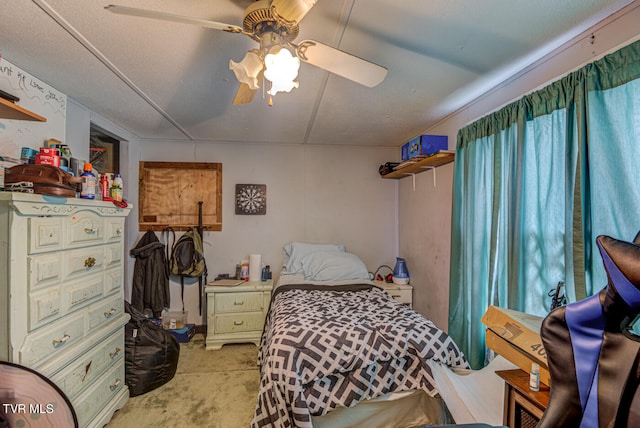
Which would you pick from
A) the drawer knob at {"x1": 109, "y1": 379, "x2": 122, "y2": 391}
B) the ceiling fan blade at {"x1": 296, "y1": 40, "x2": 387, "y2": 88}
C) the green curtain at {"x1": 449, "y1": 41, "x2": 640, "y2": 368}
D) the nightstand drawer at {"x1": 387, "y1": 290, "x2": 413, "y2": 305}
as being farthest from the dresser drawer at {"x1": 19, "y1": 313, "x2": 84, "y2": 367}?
the nightstand drawer at {"x1": 387, "y1": 290, "x2": 413, "y2": 305}

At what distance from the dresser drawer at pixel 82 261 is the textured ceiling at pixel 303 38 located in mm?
1142

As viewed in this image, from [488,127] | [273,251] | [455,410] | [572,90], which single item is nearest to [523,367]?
[455,410]

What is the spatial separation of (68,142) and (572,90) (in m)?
3.32

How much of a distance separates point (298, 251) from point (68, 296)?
2.12 meters

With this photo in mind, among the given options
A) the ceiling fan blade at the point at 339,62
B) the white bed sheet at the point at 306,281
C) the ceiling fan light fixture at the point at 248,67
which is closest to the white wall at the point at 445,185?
the white bed sheet at the point at 306,281

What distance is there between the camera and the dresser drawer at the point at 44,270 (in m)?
1.38

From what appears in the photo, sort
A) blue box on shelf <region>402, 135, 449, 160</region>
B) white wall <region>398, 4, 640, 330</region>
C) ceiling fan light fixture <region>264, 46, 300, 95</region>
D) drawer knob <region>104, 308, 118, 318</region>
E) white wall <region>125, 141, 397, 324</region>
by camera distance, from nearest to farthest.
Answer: ceiling fan light fixture <region>264, 46, 300, 95</region> < white wall <region>398, 4, 640, 330</region> < drawer knob <region>104, 308, 118, 318</region> < blue box on shelf <region>402, 135, 449, 160</region> < white wall <region>125, 141, 397, 324</region>

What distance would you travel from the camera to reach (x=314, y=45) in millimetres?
1158

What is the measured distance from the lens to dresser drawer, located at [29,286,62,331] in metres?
1.38

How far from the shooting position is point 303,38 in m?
1.45

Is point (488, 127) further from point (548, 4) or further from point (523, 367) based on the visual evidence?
point (523, 367)

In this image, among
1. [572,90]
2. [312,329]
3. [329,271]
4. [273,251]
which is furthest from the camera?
[273,251]

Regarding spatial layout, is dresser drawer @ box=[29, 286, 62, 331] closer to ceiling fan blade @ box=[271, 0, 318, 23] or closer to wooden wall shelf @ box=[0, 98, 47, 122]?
wooden wall shelf @ box=[0, 98, 47, 122]

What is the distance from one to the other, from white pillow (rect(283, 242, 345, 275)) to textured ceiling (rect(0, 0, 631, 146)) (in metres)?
1.52
